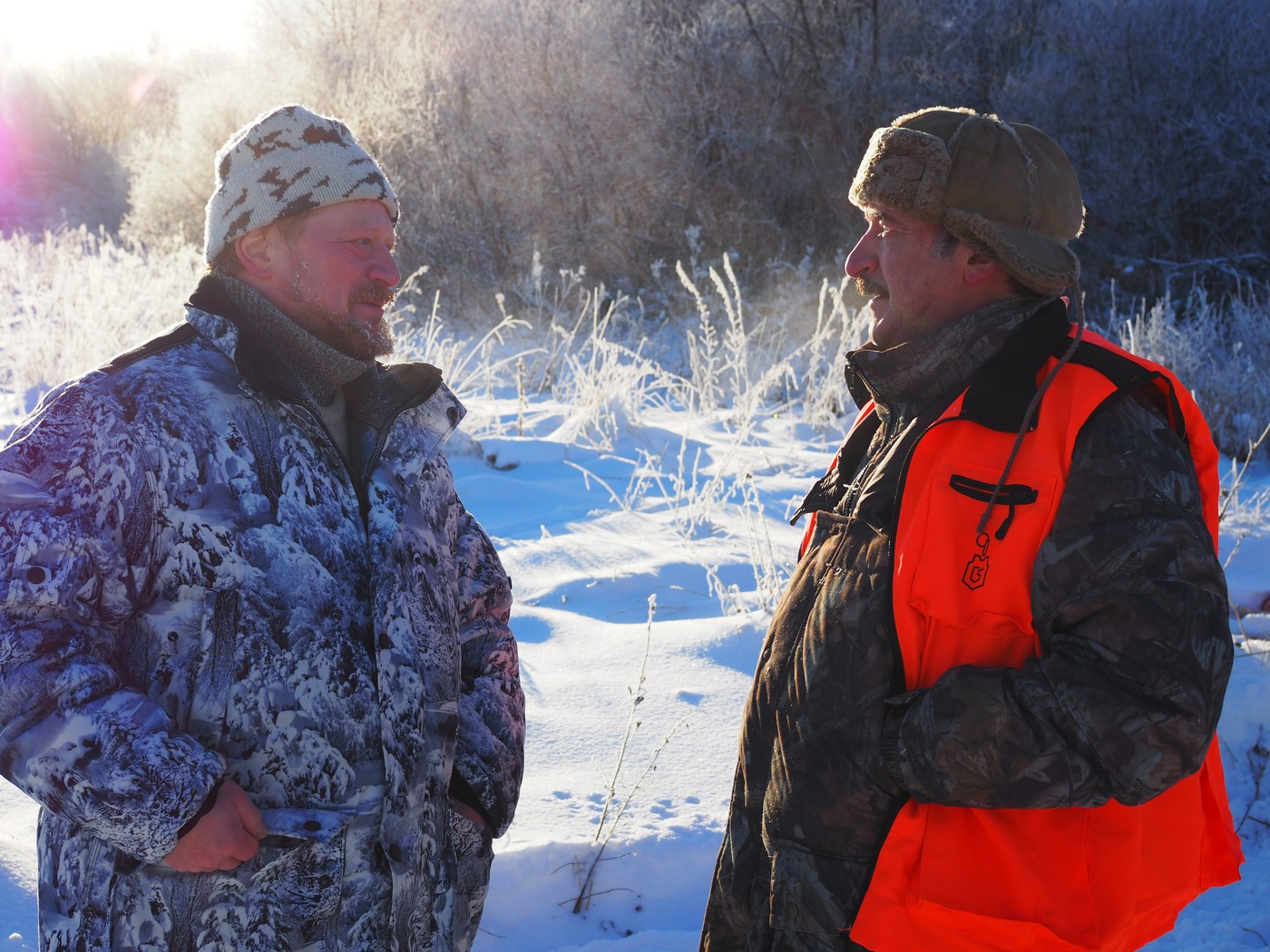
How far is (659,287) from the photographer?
1476cm

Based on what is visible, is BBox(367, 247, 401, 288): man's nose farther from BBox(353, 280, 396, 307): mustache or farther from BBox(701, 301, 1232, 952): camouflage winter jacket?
BBox(701, 301, 1232, 952): camouflage winter jacket

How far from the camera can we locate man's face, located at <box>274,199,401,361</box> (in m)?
1.88

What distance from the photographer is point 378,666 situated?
5.38 feet

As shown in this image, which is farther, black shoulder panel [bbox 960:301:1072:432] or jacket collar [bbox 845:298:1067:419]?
jacket collar [bbox 845:298:1067:419]

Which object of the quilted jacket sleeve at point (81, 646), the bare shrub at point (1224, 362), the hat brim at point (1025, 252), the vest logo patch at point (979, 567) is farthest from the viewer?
the bare shrub at point (1224, 362)

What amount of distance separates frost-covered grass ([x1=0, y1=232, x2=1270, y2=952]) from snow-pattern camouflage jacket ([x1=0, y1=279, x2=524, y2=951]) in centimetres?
96

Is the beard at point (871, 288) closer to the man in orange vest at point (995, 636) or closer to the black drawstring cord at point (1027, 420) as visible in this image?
the man in orange vest at point (995, 636)

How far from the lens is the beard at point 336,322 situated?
188cm

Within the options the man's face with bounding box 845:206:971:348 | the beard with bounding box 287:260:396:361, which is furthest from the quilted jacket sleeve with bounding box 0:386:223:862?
the man's face with bounding box 845:206:971:348

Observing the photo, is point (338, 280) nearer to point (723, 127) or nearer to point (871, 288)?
point (871, 288)

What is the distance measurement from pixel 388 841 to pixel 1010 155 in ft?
5.01

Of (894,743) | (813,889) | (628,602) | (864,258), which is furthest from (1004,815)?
(628,602)

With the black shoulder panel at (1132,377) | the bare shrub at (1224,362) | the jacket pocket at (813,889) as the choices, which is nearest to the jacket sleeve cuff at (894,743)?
the jacket pocket at (813,889)

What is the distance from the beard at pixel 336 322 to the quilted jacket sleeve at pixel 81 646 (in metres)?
0.46
